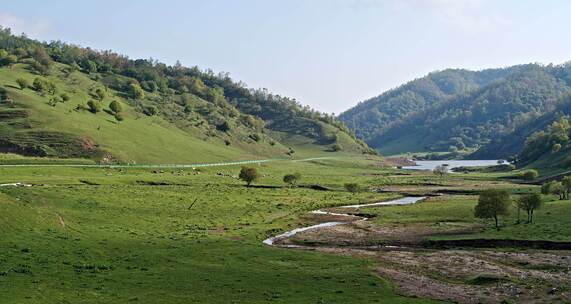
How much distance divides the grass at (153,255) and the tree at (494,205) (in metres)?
28.9

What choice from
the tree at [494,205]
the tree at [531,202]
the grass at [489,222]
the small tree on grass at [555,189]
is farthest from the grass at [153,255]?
the small tree on grass at [555,189]

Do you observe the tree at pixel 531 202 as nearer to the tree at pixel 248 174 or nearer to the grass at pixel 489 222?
the grass at pixel 489 222

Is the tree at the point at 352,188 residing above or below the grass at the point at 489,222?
above

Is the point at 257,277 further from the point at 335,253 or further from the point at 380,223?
the point at 380,223

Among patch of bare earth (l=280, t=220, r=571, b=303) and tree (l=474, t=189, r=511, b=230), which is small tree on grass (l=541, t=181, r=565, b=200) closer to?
tree (l=474, t=189, r=511, b=230)

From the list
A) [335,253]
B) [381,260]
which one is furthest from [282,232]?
[381,260]

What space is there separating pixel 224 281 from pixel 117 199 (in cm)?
4946

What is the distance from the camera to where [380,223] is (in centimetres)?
9012

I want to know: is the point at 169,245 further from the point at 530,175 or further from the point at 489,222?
the point at 530,175

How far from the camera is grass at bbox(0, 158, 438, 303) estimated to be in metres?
42.0

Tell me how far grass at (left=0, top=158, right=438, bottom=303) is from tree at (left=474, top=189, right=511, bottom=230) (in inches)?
1136

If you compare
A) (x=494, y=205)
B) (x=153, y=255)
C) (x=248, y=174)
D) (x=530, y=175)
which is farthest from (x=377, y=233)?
(x=530, y=175)

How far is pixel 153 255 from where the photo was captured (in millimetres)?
55375

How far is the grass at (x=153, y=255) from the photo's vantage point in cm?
4197
